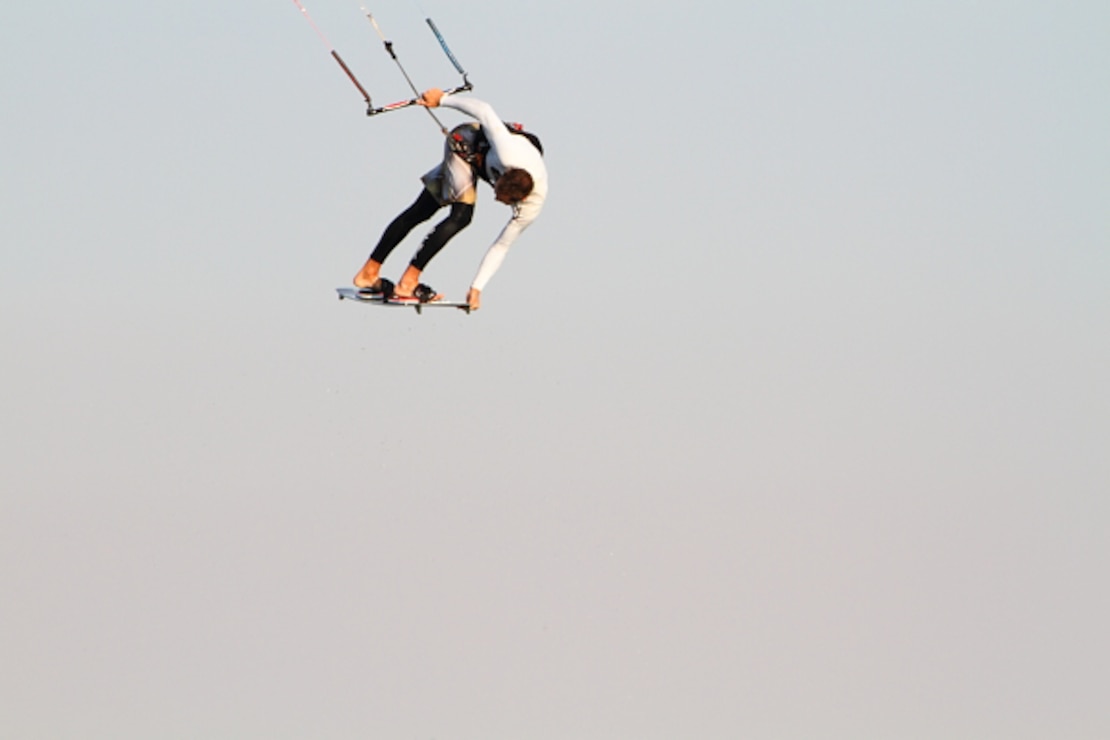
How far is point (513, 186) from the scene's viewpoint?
1326cm

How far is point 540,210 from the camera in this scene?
1363 centimetres

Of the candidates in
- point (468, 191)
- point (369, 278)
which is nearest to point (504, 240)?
point (468, 191)

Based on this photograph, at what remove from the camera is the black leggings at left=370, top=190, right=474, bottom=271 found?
13805 mm

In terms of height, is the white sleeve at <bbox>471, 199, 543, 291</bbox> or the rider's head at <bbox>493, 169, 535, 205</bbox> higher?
the rider's head at <bbox>493, 169, 535, 205</bbox>

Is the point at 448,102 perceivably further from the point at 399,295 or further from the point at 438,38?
the point at 399,295

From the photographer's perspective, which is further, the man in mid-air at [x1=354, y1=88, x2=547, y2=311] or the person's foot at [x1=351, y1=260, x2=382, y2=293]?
the person's foot at [x1=351, y1=260, x2=382, y2=293]

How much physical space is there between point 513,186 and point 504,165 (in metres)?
0.17

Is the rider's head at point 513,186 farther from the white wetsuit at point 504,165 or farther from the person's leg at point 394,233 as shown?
the person's leg at point 394,233

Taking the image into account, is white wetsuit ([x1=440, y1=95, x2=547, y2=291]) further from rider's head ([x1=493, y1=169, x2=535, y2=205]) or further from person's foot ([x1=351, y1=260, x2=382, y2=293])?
person's foot ([x1=351, y1=260, x2=382, y2=293])

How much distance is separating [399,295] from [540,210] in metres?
1.34

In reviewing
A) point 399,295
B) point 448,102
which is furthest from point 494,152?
point 399,295

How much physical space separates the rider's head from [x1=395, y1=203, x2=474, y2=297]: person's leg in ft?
1.57

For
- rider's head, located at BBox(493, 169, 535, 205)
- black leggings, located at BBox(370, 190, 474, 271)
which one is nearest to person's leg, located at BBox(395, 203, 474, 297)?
black leggings, located at BBox(370, 190, 474, 271)

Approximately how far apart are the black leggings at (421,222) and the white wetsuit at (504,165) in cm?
33
